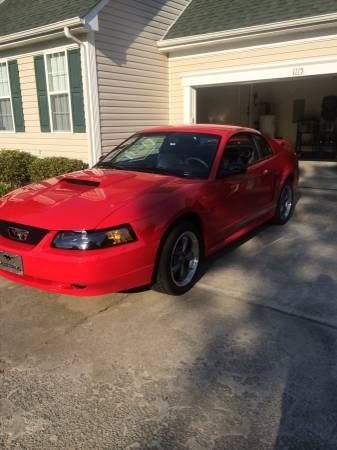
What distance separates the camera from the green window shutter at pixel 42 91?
9.75 metres

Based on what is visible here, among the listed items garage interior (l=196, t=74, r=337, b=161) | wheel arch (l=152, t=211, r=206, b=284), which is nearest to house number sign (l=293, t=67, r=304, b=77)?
garage interior (l=196, t=74, r=337, b=161)

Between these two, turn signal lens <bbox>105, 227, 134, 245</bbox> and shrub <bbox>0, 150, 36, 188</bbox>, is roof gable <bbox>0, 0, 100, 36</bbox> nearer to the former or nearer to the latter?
shrub <bbox>0, 150, 36, 188</bbox>

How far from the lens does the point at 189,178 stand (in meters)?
4.22

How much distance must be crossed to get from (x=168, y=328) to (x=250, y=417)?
1.14m

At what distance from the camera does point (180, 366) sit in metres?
2.92

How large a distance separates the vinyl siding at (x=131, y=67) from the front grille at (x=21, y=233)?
620 cm

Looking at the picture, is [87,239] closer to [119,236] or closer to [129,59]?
[119,236]

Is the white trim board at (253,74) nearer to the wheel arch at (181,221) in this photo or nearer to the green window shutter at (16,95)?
the green window shutter at (16,95)

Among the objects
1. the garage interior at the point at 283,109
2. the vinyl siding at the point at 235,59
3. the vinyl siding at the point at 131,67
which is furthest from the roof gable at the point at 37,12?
the garage interior at the point at 283,109

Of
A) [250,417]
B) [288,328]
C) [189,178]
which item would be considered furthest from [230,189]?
[250,417]

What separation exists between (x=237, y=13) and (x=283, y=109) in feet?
19.6

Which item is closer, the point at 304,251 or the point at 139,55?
the point at 304,251

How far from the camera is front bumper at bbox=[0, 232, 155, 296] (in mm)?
3176

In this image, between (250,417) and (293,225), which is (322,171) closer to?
(293,225)
